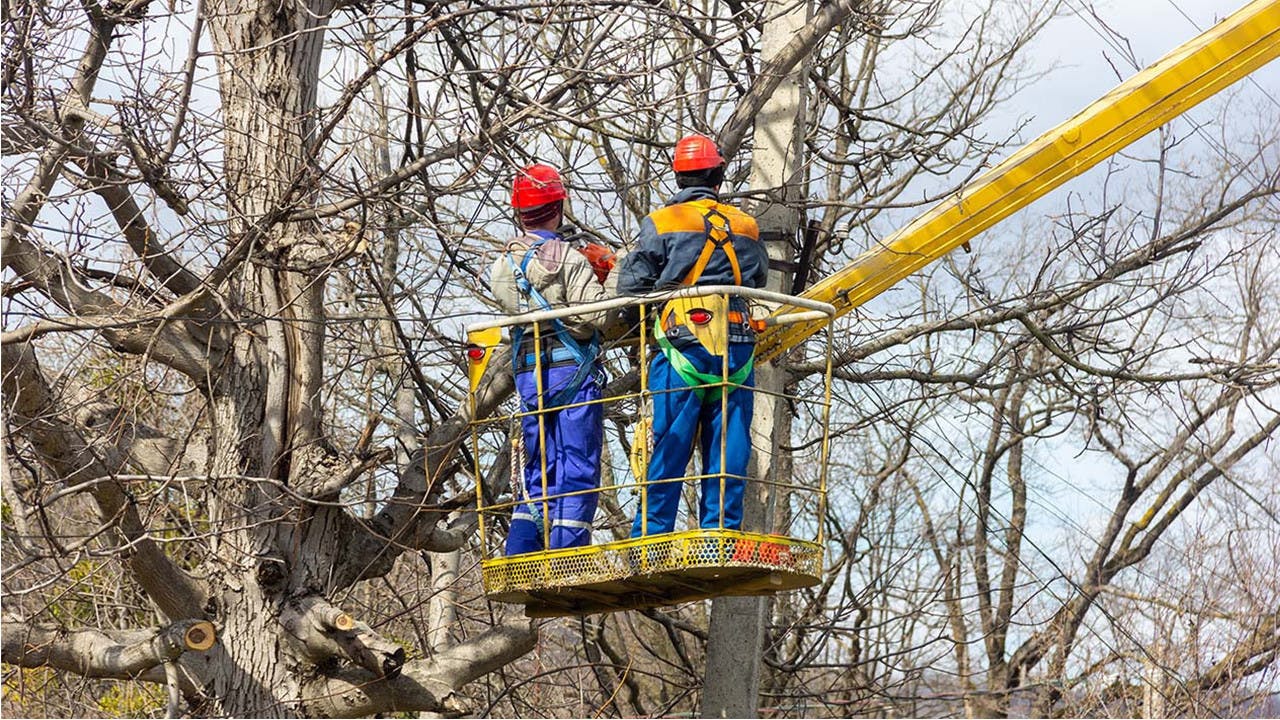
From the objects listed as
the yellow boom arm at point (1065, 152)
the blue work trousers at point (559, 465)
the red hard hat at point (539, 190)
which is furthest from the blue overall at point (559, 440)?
the yellow boom arm at point (1065, 152)

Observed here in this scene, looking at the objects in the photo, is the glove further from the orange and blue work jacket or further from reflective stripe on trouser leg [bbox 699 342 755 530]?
reflective stripe on trouser leg [bbox 699 342 755 530]

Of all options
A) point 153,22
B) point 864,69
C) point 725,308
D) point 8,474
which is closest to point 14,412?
point 8,474

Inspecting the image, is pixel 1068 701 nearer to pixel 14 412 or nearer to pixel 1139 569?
pixel 1139 569

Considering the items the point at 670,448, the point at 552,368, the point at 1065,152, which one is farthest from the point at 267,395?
the point at 1065,152

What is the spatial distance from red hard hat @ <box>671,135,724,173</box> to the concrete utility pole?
3.87 feet

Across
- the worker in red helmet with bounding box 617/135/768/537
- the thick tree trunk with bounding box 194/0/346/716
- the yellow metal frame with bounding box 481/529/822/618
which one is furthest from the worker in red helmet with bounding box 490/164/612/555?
the thick tree trunk with bounding box 194/0/346/716

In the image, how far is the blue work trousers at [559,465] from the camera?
750cm

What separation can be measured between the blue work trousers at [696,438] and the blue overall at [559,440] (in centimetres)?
32

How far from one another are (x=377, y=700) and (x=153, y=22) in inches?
150

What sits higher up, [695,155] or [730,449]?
[695,155]

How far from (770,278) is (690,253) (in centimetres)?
164

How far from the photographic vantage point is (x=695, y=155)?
295 inches

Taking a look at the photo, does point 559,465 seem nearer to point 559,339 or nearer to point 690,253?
point 559,339

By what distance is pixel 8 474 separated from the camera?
6801mm
